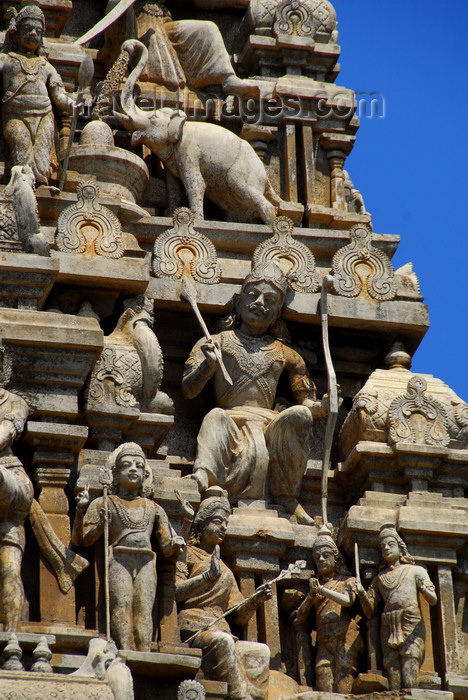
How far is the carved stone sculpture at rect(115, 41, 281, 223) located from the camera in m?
25.8

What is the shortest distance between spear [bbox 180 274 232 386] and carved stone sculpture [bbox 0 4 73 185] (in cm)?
208

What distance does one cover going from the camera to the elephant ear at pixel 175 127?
2578cm

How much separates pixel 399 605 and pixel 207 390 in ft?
11.8

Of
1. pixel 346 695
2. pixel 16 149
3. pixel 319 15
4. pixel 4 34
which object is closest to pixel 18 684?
pixel 346 695

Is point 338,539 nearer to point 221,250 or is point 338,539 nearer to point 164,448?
point 164,448

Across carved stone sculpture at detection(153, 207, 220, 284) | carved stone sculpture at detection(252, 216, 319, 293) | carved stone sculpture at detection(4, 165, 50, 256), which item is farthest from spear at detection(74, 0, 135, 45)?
carved stone sculpture at detection(4, 165, 50, 256)

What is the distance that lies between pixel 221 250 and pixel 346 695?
5.90 meters

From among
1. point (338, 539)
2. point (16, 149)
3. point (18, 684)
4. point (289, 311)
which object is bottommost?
point (18, 684)

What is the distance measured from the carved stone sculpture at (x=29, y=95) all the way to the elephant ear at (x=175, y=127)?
130 cm

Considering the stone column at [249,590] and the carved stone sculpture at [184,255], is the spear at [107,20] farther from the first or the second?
the stone column at [249,590]

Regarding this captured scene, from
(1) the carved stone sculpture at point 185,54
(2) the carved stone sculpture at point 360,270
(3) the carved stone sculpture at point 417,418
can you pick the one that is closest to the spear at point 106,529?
(3) the carved stone sculpture at point 417,418

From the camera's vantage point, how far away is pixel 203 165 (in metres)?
25.8

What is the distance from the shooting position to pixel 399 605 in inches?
878

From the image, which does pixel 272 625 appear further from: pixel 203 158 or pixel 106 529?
pixel 203 158
